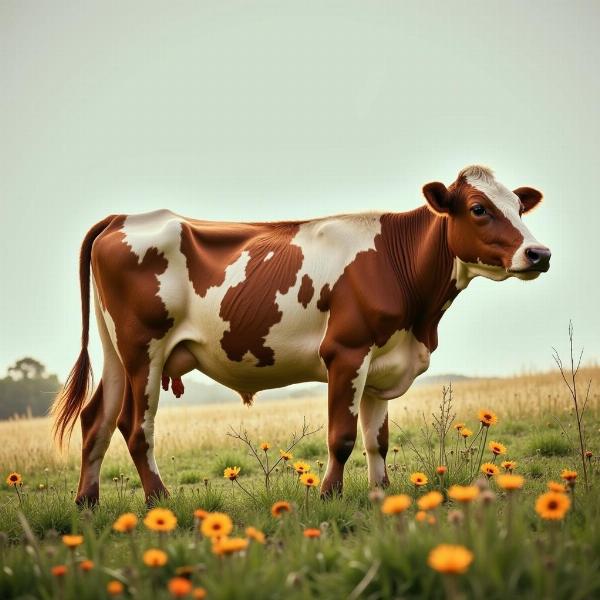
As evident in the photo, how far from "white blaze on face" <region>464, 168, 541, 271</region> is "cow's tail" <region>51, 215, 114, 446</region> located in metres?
3.59

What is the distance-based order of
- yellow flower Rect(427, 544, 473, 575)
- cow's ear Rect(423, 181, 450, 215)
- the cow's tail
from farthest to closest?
the cow's tail → cow's ear Rect(423, 181, 450, 215) → yellow flower Rect(427, 544, 473, 575)

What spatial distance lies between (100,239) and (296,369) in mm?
2310

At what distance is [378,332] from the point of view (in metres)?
5.39

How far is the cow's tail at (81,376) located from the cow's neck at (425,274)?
296 cm

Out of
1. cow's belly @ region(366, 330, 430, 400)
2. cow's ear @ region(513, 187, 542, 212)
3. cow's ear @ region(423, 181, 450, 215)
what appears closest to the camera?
cow's ear @ region(423, 181, 450, 215)

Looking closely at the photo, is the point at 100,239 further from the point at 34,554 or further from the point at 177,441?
the point at 177,441

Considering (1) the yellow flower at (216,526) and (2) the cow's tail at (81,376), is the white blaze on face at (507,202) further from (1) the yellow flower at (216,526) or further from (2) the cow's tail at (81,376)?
(2) the cow's tail at (81,376)

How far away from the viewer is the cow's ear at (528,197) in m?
5.97

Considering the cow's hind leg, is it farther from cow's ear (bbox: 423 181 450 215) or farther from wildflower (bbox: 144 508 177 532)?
wildflower (bbox: 144 508 177 532)

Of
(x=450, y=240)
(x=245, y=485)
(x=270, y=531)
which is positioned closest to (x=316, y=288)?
(x=450, y=240)

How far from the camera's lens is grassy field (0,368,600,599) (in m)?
2.49

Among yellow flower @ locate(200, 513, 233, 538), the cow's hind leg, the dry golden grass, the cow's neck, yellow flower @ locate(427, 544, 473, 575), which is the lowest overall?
the dry golden grass

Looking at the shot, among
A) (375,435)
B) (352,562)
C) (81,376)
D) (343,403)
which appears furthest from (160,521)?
(81,376)

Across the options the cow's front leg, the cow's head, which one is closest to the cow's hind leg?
the cow's front leg
